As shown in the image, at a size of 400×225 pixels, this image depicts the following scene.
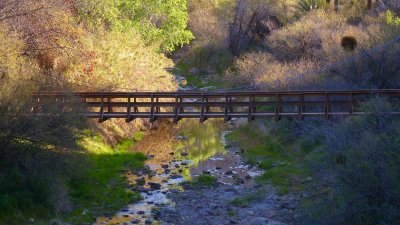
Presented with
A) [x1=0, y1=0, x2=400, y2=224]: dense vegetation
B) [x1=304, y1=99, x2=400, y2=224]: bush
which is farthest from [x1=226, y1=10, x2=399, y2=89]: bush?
[x1=304, y1=99, x2=400, y2=224]: bush

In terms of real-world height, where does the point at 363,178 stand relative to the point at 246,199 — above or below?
above

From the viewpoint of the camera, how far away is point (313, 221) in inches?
725

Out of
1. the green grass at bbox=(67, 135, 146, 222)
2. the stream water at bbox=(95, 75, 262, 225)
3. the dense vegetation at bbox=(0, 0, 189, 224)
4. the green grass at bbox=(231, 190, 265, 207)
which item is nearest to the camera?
the dense vegetation at bbox=(0, 0, 189, 224)

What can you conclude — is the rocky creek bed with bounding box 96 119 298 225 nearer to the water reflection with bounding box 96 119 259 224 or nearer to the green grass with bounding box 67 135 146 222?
the water reflection with bounding box 96 119 259 224

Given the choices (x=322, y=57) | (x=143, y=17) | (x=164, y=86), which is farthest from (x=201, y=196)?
(x=143, y=17)

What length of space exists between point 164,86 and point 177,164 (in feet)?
29.9

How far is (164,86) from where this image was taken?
124 feet

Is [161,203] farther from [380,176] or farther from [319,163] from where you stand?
[380,176]

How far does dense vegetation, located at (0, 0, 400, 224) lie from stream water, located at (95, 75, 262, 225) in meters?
0.73

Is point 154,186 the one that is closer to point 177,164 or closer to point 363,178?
point 177,164

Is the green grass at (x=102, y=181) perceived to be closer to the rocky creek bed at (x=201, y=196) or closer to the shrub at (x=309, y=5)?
the rocky creek bed at (x=201, y=196)

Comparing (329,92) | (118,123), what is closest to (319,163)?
(329,92)

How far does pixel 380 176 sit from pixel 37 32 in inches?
670

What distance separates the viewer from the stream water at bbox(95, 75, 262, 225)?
22.1 m
